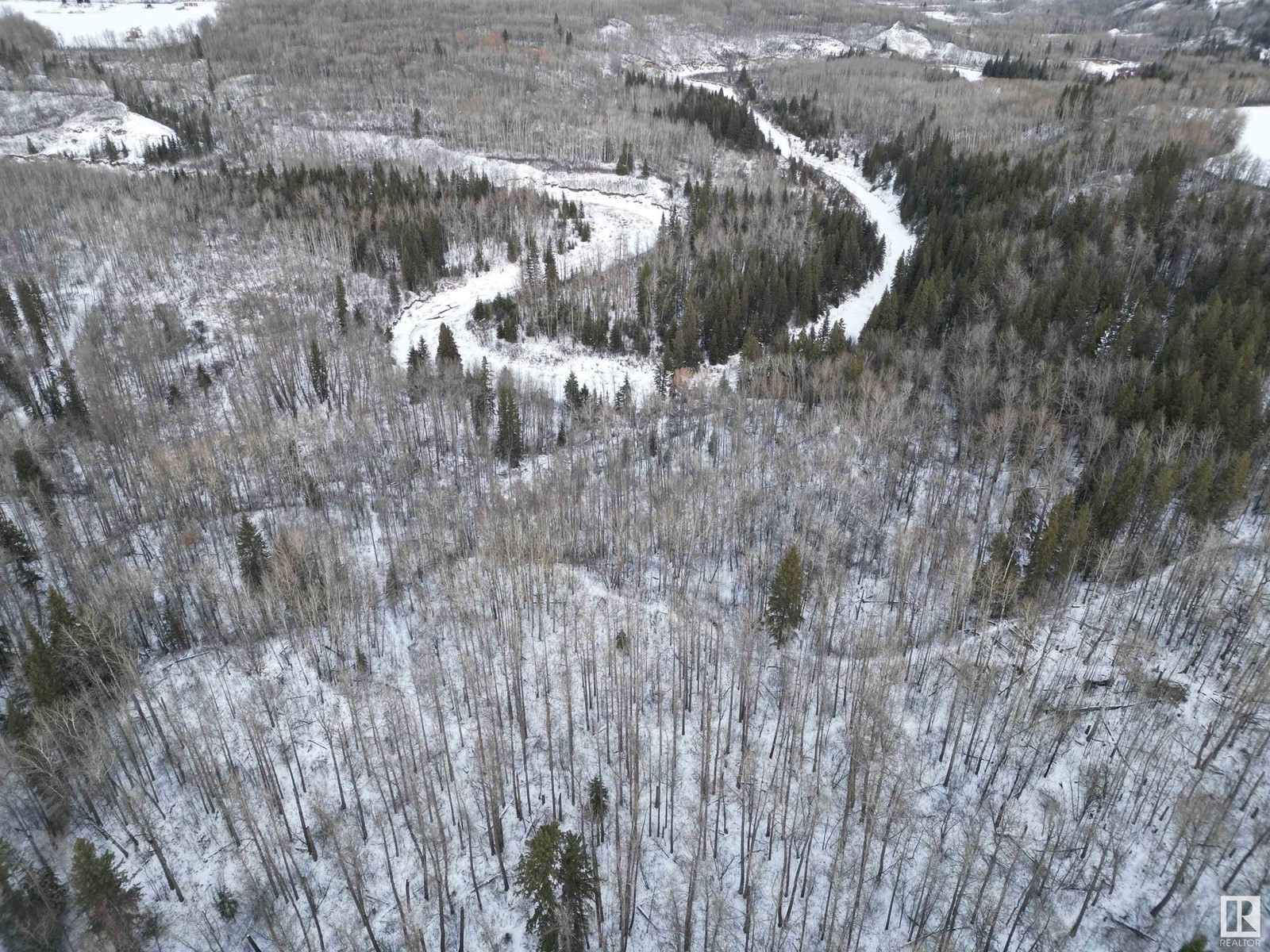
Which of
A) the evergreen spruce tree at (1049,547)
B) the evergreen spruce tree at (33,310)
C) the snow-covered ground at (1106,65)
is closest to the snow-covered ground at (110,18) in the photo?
the evergreen spruce tree at (33,310)

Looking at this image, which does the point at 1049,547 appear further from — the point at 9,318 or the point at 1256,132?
the point at 1256,132

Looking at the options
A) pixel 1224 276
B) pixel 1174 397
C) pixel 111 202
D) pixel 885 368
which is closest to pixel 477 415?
Result: pixel 885 368

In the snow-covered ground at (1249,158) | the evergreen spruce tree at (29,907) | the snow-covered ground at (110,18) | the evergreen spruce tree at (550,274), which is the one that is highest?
the snow-covered ground at (110,18)

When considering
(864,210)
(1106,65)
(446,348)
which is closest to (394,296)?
(446,348)

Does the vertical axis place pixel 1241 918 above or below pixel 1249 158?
below

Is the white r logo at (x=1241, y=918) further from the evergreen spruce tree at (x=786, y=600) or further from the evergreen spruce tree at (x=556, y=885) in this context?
the evergreen spruce tree at (x=556, y=885)

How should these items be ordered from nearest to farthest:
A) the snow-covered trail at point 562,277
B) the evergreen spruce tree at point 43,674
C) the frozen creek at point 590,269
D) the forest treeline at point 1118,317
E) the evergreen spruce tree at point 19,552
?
the evergreen spruce tree at point 43,674 → the evergreen spruce tree at point 19,552 → the forest treeline at point 1118,317 → the snow-covered trail at point 562,277 → the frozen creek at point 590,269

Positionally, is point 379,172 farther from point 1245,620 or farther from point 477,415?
point 1245,620

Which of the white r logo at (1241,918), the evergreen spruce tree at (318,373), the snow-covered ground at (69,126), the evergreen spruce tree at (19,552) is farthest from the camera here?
the snow-covered ground at (69,126)
